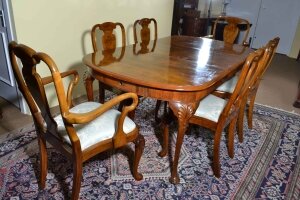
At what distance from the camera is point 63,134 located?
1256 millimetres

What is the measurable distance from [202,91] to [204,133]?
89cm

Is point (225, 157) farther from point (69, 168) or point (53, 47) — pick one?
point (53, 47)

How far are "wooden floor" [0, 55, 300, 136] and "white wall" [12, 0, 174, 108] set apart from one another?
0.41 metres

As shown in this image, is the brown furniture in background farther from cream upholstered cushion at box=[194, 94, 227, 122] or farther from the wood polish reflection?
cream upholstered cushion at box=[194, 94, 227, 122]

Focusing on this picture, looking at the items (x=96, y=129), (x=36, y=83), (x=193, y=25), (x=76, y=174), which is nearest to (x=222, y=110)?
(x=96, y=129)

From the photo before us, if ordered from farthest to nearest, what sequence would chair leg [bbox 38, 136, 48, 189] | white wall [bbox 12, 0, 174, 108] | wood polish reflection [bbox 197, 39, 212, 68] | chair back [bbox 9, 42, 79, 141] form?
white wall [bbox 12, 0, 174, 108]
wood polish reflection [bbox 197, 39, 212, 68]
chair leg [bbox 38, 136, 48, 189]
chair back [bbox 9, 42, 79, 141]

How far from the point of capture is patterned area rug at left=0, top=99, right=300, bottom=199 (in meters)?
1.53

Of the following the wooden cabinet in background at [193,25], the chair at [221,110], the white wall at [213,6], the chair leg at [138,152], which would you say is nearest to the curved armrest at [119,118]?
the chair leg at [138,152]

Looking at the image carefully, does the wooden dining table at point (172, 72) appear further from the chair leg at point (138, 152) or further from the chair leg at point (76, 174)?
the chair leg at point (76, 174)

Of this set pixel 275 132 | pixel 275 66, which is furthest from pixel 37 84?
pixel 275 66

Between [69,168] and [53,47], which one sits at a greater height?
[53,47]

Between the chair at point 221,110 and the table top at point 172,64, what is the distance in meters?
0.15

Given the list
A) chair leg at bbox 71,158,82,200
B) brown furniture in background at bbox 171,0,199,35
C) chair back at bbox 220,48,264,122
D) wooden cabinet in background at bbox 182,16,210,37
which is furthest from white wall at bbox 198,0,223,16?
chair leg at bbox 71,158,82,200

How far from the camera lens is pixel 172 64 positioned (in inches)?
65.7
